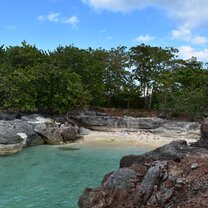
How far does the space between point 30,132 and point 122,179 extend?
18.1 m

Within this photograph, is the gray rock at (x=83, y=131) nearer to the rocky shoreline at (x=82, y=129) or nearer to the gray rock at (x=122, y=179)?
the rocky shoreline at (x=82, y=129)

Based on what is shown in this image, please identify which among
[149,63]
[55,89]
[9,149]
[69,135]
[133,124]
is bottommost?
[9,149]

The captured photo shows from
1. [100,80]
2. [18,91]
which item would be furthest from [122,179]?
[100,80]

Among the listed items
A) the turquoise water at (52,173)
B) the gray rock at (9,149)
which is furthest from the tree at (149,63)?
the gray rock at (9,149)

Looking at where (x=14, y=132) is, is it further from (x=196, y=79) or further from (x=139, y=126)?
(x=196, y=79)

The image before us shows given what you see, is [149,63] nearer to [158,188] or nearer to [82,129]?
[82,129]

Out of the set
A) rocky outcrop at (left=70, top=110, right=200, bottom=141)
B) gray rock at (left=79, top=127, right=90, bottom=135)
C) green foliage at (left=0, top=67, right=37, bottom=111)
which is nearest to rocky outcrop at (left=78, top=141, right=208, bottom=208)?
green foliage at (left=0, top=67, right=37, bottom=111)

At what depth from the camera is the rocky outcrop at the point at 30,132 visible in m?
25.6

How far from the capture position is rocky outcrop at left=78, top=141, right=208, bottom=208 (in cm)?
1006

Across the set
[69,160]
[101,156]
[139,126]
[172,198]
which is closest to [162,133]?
[139,126]

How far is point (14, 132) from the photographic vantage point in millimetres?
26844

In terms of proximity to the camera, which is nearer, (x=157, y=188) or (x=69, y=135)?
(x=157, y=188)

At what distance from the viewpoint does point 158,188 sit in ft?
35.2

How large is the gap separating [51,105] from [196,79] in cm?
1854
